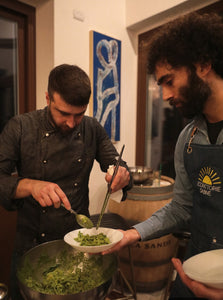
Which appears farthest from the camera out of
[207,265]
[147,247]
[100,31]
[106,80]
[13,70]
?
[106,80]

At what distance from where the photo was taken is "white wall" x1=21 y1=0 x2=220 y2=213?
2.24m

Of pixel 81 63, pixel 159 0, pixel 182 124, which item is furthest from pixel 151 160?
pixel 159 0

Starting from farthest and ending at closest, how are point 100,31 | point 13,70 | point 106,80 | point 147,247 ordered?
point 106,80 → point 100,31 → point 13,70 → point 147,247

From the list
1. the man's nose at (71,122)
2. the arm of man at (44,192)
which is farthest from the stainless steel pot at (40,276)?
the man's nose at (71,122)

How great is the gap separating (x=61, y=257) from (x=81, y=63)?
6.14ft

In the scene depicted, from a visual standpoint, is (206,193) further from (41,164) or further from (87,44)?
(87,44)

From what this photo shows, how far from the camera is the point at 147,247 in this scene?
83.7 inches

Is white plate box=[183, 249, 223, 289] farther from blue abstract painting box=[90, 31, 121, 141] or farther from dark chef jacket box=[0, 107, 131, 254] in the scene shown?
blue abstract painting box=[90, 31, 121, 141]

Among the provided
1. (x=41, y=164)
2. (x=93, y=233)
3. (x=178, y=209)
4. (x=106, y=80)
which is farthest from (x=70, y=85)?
(x=106, y=80)

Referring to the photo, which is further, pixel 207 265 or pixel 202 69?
pixel 202 69

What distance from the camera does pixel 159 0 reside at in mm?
2598

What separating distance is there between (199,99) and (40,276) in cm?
101

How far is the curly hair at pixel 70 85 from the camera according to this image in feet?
4.15

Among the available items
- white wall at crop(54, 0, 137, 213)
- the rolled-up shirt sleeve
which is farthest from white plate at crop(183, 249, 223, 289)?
white wall at crop(54, 0, 137, 213)
